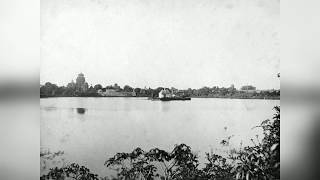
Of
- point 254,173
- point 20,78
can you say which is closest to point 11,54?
point 20,78

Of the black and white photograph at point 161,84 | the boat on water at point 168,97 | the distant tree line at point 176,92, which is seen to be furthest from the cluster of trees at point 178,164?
the boat on water at point 168,97

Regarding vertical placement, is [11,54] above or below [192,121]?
above

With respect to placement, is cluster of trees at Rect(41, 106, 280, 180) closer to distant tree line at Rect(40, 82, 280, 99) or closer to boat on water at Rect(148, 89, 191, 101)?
distant tree line at Rect(40, 82, 280, 99)

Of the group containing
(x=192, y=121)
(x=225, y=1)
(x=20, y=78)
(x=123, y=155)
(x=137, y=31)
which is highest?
(x=225, y=1)

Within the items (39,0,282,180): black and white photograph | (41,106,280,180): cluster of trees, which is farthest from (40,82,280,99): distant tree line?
(41,106,280,180): cluster of trees

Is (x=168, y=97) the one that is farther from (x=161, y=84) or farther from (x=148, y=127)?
(x=148, y=127)

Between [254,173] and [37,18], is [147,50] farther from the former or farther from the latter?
[254,173]

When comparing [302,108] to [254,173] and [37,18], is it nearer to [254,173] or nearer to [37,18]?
[254,173]

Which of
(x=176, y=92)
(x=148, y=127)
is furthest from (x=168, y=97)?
(x=148, y=127)
